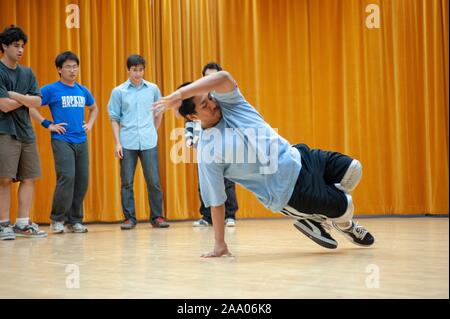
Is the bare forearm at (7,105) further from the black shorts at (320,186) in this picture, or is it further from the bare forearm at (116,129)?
the black shorts at (320,186)

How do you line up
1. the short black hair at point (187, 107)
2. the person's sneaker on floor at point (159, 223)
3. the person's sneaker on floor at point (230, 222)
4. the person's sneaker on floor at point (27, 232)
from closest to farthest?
1. the short black hair at point (187, 107)
2. the person's sneaker on floor at point (27, 232)
3. the person's sneaker on floor at point (230, 222)
4. the person's sneaker on floor at point (159, 223)

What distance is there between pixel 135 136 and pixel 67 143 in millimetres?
625

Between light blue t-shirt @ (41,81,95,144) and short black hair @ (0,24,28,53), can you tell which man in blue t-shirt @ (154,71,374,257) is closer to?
short black hair @ (0,24,28,53)

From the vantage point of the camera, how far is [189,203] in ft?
19.2

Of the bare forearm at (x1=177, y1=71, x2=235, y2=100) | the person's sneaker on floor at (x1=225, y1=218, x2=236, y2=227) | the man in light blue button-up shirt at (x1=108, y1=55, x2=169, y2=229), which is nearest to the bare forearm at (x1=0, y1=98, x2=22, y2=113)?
the man in light blue button-up shirt at (x1=108, y1=55, x2=169, y2=229)

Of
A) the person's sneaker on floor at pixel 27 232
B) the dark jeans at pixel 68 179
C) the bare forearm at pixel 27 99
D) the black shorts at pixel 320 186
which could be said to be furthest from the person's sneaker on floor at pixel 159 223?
the black shorts at pixel 320 186

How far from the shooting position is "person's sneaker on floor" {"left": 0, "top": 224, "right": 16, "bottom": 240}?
401 cm

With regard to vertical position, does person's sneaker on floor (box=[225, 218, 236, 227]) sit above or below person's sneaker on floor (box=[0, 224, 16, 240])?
below

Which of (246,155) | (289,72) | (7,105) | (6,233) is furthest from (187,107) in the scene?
(289,72)

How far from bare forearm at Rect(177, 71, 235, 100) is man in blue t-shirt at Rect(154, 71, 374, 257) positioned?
0.10ft

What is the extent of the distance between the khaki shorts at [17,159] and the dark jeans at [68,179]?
300mm

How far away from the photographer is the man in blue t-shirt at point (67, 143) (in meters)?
4.57

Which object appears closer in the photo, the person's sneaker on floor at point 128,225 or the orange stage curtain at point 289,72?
the person's sneaker on floor at point 128,225

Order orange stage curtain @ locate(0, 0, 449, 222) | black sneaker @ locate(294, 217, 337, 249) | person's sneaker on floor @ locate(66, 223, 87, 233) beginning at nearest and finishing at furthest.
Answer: black sneaker @ locate(294, 217, 337, 249) < person's sneaker on floor @ locate(66, 223, 87, 233) < orange stage curtain @ locate(0, 0, 449, 222)
